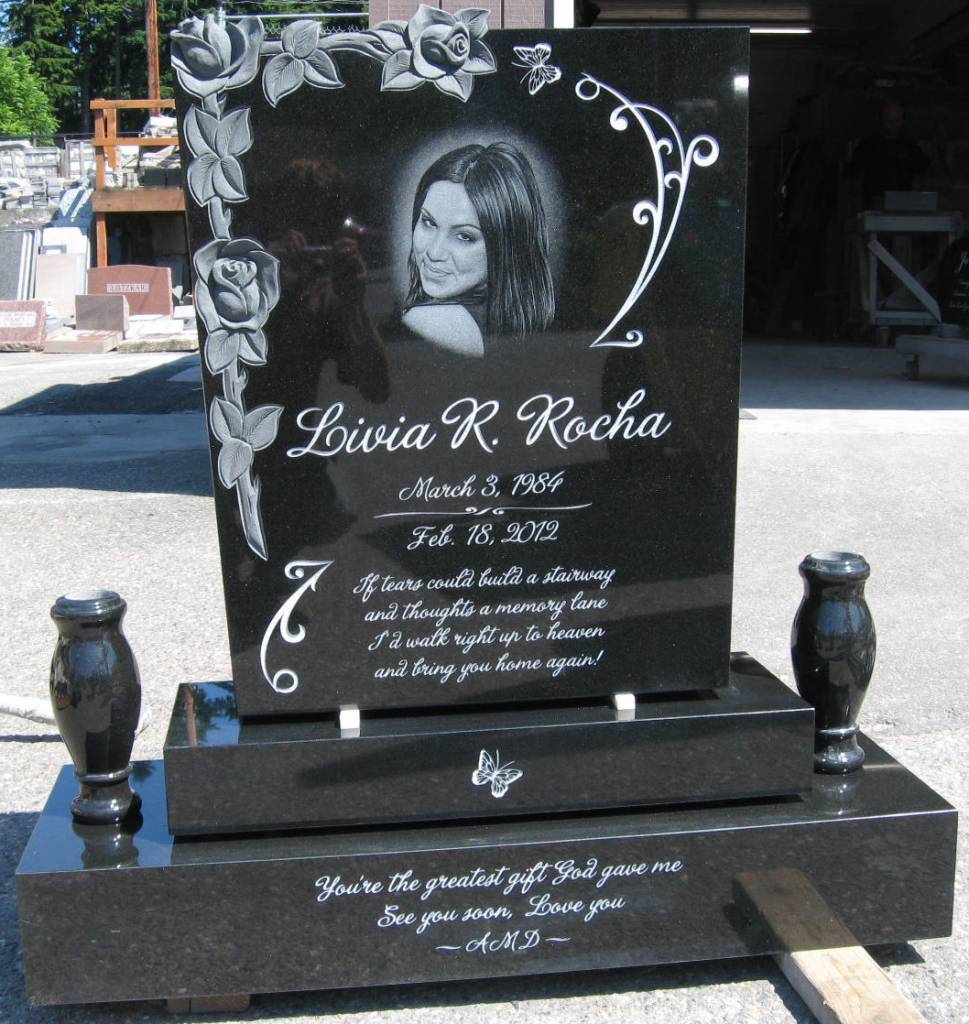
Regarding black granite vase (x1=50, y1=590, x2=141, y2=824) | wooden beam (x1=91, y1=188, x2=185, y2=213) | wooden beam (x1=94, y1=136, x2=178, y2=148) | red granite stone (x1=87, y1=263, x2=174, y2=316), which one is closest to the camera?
black granite vase (x1=50, y1=590, x2=141, y2=824)

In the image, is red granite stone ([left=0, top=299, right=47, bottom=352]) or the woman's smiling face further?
red granite stone ([left=0, top=299, right=47, bottom=352])

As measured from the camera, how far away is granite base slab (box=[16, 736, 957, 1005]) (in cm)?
243

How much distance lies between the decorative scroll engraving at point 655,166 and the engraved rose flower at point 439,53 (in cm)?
21

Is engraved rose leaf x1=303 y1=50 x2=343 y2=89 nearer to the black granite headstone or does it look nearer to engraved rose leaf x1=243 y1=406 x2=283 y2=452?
the black granite headstone

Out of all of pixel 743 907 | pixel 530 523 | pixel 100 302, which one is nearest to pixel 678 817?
pixel 743 907

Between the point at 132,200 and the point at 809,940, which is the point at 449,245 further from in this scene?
the point at 132,200

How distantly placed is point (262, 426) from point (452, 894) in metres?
1.03

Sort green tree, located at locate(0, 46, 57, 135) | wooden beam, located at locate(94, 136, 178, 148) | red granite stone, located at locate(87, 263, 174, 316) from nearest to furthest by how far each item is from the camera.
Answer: red granite stone, located at locate(87, 263, 174, 316) → wooden beam, located at locate(94, 136, 178, 148) → green tree, located at locate(0, 46, 57, 135)

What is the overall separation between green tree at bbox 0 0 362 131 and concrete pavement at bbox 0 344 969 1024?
188ft

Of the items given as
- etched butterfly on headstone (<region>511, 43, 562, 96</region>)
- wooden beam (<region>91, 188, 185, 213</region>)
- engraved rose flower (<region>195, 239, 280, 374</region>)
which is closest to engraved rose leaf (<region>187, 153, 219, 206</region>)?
engraved rose flower (<region>195, 239, 280, 374</region>)

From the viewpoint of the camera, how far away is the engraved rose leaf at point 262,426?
2.46 meters

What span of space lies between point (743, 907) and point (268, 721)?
3.51ft

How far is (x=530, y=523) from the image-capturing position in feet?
8.41

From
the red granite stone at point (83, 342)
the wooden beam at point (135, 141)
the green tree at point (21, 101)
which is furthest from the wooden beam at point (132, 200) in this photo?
the green tree at point (21, 101)
